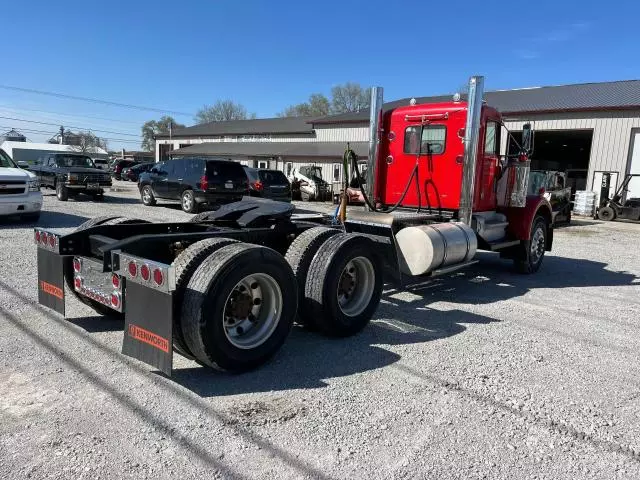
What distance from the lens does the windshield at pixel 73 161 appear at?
20125 mm

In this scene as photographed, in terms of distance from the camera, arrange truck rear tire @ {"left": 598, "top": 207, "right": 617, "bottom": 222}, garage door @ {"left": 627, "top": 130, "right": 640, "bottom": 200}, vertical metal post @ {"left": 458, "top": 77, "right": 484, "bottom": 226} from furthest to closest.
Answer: garage door @ {"left": 627, "top": 130, "right": 640, "bottom": 200} < truck rear tire @ {"left": 598, "top": 207, "right": 617, "bottom": 222} < vertical metal post @ {"left": 458, "top": 77, "right": 484, "bottom": 226}

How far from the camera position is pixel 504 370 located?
4.45m

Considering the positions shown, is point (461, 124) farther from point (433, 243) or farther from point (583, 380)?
point (583, 380)

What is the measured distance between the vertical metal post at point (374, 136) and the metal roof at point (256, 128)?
109ft

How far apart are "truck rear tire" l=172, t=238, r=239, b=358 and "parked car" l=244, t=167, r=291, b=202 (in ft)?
53.9

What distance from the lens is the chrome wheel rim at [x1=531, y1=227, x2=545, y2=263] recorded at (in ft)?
30.3

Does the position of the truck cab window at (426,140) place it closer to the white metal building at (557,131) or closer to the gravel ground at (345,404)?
the white metal building at (557,131)

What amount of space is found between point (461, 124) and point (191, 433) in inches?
249

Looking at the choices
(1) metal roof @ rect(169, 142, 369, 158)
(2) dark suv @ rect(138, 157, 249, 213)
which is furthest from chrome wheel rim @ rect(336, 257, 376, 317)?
(1) metal roof @ rect(169, 142, 369, 158)

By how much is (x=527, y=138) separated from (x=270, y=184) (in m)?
14.1

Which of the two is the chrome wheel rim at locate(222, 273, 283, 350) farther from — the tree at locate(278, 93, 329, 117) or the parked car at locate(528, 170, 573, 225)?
the tree at locate(278, 93, 329, 117)

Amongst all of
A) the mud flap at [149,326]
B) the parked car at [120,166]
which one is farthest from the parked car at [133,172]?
the mud flap at [149,326]

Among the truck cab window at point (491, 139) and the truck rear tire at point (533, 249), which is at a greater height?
the truck cab window at point (491, 139)

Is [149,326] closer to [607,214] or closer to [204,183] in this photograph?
[204,183]
